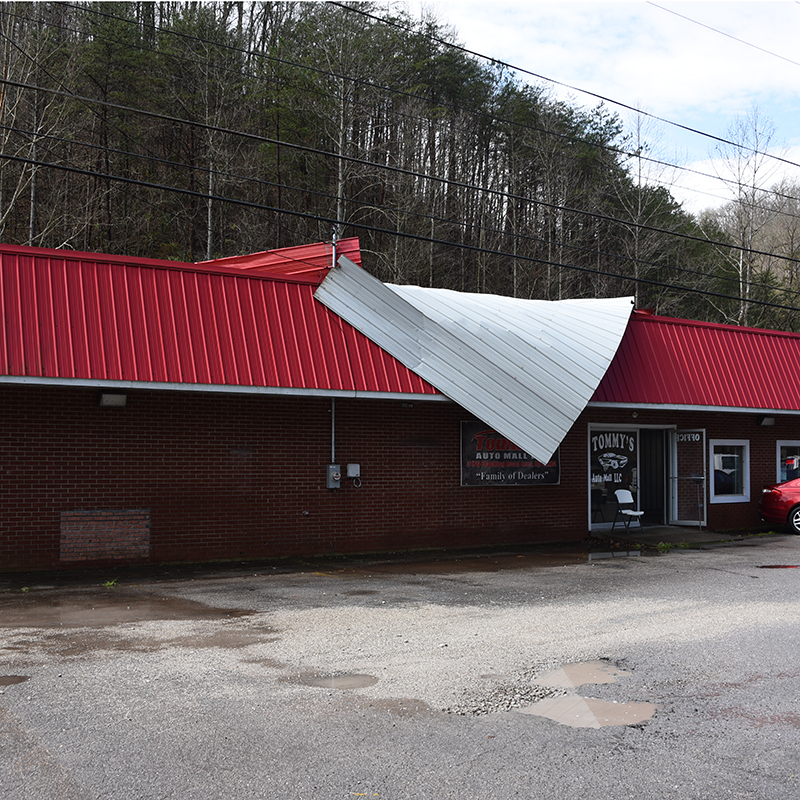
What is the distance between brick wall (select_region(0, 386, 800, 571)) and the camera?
12.2 meters

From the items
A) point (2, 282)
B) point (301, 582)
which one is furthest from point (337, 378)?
point (2, 282)

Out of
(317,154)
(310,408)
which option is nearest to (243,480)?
(310,408)

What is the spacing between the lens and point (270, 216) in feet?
105

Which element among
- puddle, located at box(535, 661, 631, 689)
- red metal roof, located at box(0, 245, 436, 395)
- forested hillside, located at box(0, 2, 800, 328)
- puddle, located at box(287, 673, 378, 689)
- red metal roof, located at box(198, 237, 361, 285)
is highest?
forested hillside, located at box(0, 2, 800, 328)

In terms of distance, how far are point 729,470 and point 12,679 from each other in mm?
17822

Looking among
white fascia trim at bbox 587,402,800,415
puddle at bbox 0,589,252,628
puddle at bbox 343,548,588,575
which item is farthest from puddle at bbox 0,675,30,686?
white fascia trim at bbox 587,402,800,415

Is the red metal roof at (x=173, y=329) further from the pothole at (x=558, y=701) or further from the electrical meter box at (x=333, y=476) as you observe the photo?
the pothole at (x=558, y=701)

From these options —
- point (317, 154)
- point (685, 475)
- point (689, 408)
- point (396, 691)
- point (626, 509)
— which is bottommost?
point (626, 509)

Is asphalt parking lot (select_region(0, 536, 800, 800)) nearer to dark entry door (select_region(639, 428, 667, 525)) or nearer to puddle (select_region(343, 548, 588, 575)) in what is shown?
puddle (select_region(343, 548, 588, 575))

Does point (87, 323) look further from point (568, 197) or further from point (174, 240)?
point (568, 197)

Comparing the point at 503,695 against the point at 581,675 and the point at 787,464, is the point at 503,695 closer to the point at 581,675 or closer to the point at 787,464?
the point at 581,675

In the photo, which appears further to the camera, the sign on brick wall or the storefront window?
the storefront window

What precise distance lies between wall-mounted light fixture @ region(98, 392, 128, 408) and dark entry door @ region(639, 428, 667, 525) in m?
12.5

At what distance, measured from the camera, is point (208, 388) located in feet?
40.5
